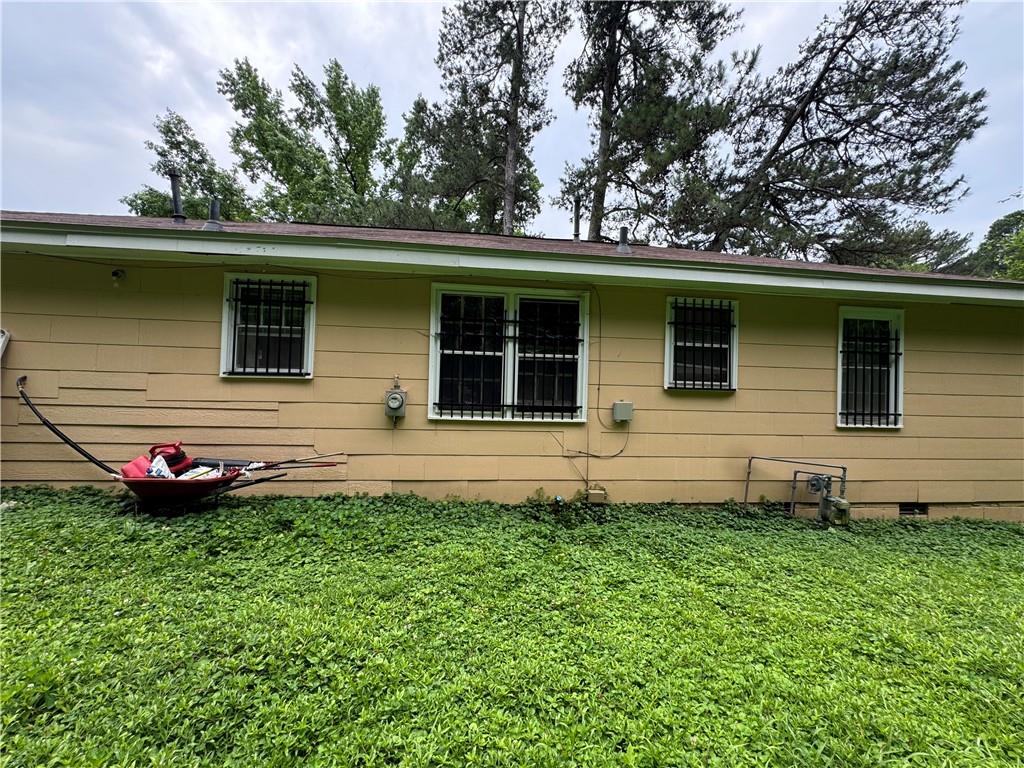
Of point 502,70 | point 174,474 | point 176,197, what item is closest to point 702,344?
point 174,474

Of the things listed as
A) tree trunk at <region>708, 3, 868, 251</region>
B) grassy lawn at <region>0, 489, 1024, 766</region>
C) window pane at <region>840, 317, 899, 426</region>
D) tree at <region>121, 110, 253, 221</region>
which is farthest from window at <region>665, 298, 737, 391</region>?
tree at <region>121, 110, 253, 221</region>

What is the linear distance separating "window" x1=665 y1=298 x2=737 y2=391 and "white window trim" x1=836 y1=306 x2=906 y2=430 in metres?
1.16

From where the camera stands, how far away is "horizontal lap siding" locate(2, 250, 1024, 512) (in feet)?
11.8

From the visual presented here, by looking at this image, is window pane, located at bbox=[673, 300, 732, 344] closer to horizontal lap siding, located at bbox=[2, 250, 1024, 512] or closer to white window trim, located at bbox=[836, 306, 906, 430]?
horizontal lap siding, located at bbox=[2, 250, 1024, 512]

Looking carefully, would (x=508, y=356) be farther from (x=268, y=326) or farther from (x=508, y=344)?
(x=268, y=326)

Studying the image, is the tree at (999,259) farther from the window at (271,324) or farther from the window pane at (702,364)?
Result: the window at (271,324)

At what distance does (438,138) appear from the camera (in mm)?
11008

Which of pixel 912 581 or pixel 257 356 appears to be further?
→ pixel 257 356

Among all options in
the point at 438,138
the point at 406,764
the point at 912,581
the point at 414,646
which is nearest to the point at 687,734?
the point at 406,764

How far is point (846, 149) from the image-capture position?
351 inches

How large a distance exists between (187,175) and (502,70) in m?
11.6

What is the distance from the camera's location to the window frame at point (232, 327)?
146 inches

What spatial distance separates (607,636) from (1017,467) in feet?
18.9

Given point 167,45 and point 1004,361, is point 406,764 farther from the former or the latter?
point 167,45
